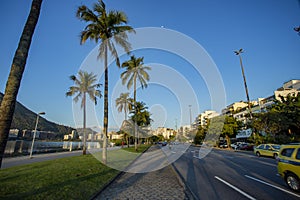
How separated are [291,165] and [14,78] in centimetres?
931

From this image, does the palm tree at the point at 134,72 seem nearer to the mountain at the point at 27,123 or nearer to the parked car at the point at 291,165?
the parked car at the point at 291,165

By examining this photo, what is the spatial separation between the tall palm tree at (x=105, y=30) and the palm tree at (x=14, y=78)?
921 cm

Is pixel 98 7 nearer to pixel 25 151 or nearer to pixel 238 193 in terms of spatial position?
pixel 238 193

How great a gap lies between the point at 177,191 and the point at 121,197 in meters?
2.01

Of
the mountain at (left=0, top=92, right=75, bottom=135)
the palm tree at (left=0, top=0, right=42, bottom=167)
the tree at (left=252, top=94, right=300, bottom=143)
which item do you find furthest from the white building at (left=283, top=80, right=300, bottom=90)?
the mountain at (left=0, top=92, right=75, bottom=135)

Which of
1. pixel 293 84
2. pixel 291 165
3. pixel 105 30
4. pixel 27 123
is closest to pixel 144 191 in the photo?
pixel 291 165

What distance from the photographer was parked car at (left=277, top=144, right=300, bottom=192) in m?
6.05

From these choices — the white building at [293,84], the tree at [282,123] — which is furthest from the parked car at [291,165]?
the white building at [293,84]

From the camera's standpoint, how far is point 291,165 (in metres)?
6.28

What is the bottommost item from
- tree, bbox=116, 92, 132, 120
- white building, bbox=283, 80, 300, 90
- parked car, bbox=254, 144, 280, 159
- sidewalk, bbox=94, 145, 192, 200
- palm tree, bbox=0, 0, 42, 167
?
sidewalk, bbox=94, 145, 192, 200

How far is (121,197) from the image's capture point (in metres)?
5.52

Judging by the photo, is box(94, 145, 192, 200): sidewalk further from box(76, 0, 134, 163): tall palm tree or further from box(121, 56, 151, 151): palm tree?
box(121, 56, 151, 151): palm tree

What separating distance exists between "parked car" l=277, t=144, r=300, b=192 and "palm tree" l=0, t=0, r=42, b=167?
892cm

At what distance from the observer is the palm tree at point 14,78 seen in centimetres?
402
